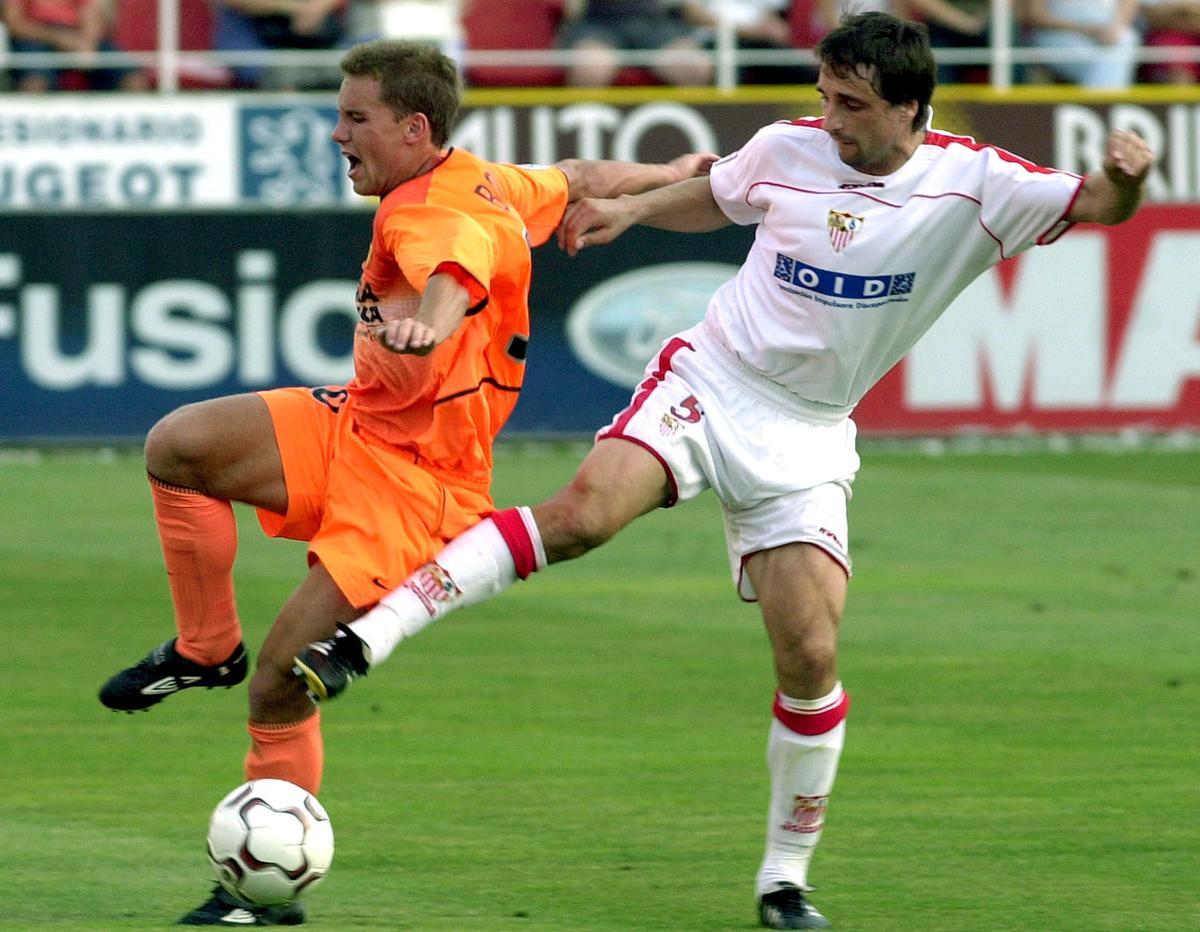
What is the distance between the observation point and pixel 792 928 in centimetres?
537

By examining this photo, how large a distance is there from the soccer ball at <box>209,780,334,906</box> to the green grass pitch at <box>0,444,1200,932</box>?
158mm

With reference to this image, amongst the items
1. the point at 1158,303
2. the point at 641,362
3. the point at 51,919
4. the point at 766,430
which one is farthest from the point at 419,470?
the point at 1158,303

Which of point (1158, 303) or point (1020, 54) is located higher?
point (1020, 54)

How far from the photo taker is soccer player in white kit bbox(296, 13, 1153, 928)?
544 cm

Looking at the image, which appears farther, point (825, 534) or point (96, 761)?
point (96, 761)

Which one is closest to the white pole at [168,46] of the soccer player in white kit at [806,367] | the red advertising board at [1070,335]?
the red advertising board at [1070,335]

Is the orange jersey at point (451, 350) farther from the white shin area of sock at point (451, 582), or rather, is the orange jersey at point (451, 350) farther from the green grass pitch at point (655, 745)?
the green grass pitch at point (655, 745)

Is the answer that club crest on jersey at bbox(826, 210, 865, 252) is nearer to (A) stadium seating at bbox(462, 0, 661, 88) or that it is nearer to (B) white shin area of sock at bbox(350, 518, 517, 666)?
(B) white shin area of sock at bbox(350, 518, 517, 666)

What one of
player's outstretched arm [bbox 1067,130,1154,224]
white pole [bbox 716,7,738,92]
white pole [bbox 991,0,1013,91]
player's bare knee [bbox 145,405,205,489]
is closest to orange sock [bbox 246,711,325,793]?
player's bare knee [bbox 145,405,205,489]

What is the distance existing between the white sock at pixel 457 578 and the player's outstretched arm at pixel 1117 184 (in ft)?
5.12

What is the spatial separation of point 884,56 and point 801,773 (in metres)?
1.79

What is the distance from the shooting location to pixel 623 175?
6281mm

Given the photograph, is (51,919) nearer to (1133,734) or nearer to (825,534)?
(825,534)

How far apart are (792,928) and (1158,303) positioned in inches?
439
